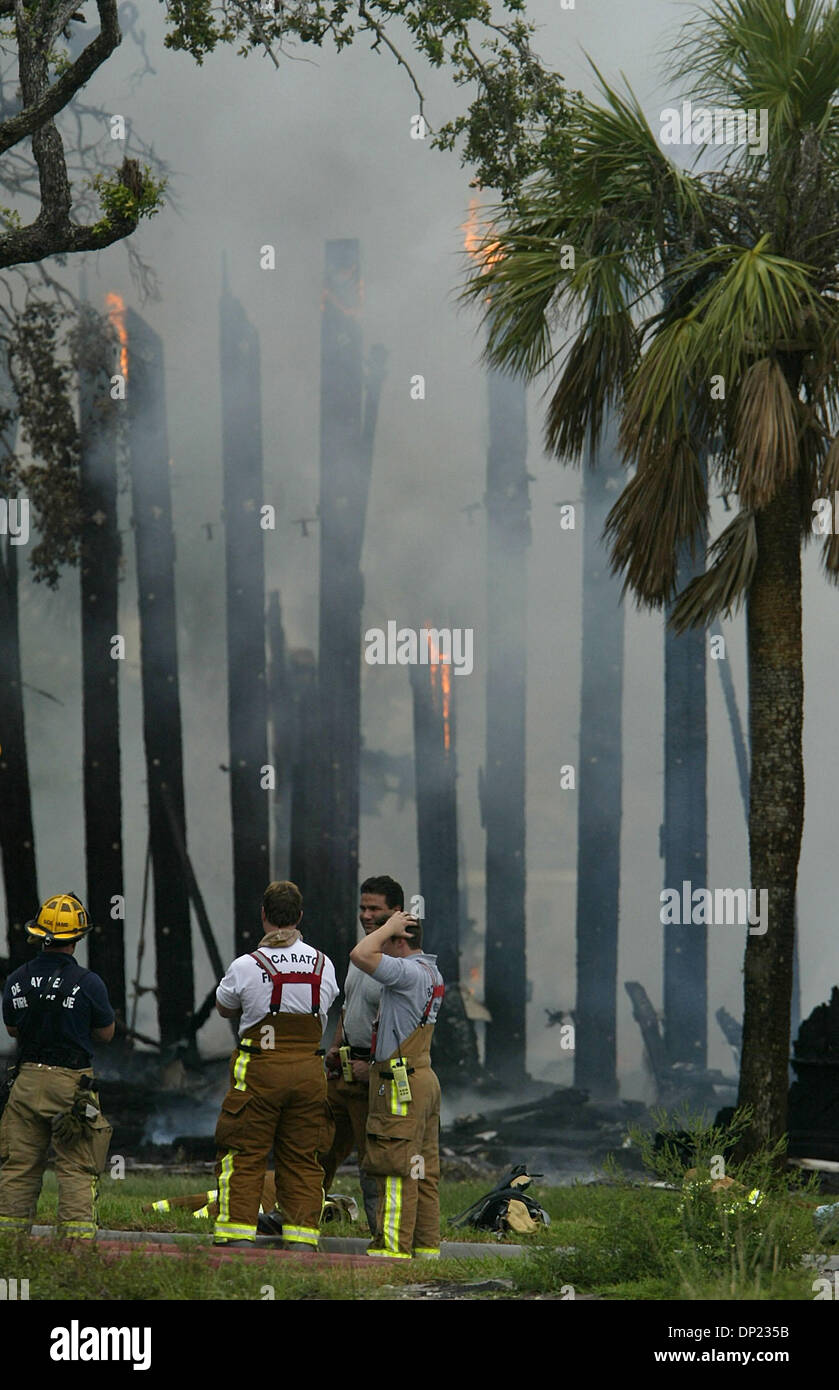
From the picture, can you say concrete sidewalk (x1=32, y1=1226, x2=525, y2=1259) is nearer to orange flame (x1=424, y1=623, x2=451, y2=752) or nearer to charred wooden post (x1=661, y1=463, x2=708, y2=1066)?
charred wooden post (x1=661, y1=463, x2=708, y2=1066)

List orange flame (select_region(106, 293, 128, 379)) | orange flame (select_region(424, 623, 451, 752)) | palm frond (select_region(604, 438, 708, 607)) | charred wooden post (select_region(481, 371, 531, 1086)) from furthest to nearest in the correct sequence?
orange flame (select_region(106, 293, 128, 379)), orange flame (select_region(424, 623, 451, 752)), charred wooden post (select_region(481, 371, 531, 1086)), palm frond (select_region(604, 438, 708, 607))

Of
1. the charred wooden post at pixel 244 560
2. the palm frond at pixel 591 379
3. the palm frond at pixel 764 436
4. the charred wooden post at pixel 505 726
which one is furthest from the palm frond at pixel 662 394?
the charred wooden post at pixel 244 560

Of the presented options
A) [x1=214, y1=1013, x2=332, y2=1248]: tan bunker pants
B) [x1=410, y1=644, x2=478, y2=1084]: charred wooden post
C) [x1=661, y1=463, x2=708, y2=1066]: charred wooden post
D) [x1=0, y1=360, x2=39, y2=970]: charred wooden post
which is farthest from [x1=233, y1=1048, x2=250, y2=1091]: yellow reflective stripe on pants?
[x1=0, y1=360, x2=39, y2=970]: charred wooden post

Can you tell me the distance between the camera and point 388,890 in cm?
708

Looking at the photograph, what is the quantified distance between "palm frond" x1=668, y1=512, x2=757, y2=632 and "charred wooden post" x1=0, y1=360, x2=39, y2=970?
6917 mm

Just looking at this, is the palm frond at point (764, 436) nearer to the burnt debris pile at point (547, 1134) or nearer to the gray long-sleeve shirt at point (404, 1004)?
the gray long-sleeve shirt at point (404, 1004)

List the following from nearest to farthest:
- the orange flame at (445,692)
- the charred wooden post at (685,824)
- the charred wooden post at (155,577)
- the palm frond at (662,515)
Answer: the palm frond at (662,515), the charred wooden post at (685,824), the orange flame at (445,692), the charred wooden post at (155,577)

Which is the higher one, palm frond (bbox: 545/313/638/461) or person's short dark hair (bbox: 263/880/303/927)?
palm frond (bbox: 545/313/638/461)

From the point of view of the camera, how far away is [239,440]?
48.1 ft

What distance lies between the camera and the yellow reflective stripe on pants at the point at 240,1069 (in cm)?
679

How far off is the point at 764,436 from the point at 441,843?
5.88m

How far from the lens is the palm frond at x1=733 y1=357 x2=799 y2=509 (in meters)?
9.57

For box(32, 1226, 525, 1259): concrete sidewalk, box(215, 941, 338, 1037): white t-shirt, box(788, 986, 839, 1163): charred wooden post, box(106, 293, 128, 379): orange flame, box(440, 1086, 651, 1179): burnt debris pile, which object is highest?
box(106, 293, 128, 379): orange flame

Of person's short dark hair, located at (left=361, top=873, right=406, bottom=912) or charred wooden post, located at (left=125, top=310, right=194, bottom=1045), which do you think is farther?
charred wooden post, located at (left=125, top=310, right=194, bottom=1045)
